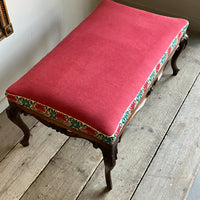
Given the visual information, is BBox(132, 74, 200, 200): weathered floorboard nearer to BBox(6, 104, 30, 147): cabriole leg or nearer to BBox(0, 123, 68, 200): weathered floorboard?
BBox(0, 123, 68, 200): weathered floorboard

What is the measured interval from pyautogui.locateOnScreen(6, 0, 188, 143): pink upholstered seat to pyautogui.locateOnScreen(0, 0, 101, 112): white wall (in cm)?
28

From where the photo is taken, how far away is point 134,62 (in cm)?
108

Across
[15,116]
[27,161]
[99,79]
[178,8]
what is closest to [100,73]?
[99,79]

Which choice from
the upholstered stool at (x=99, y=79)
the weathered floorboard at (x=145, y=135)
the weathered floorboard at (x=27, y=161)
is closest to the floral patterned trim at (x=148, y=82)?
the upholstered stool at (x=99, y=79)

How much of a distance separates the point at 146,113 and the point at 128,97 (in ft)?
1.54

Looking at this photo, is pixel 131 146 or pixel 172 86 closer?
pixel 131 146

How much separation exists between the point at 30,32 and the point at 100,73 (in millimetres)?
536

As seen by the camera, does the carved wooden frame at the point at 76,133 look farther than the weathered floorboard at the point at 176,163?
No

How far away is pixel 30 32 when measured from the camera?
1.41 meters

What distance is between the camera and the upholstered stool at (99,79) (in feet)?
3.16

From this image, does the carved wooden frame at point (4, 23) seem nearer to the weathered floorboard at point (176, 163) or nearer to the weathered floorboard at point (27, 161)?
the weathered floorboard at point (27, 161)

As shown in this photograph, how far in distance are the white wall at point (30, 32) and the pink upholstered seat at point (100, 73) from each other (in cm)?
28

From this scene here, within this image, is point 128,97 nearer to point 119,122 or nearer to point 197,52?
point 119,122

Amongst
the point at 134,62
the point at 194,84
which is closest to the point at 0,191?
the point at 134,62
